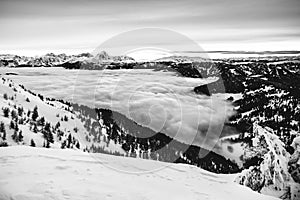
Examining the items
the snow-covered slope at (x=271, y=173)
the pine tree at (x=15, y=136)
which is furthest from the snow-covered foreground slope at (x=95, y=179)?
the snow-covered slope at (x=271, y=173)

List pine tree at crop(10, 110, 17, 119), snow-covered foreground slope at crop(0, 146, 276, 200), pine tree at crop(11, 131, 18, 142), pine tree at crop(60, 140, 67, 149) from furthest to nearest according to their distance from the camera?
pine tree at crop(10, 110, 17, 119), pine tree at crop(60, 140, 67, 149), pine tree at crop(11, 131, 18, 142), snow-covered foreground slope at crop(0, 146, 276, 200)

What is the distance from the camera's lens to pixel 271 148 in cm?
1179

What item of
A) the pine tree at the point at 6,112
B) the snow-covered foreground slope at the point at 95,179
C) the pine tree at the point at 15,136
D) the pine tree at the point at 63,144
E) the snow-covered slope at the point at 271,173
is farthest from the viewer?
the snow-covered slope at the point at 271,173

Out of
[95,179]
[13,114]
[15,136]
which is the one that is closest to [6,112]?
[13,114]

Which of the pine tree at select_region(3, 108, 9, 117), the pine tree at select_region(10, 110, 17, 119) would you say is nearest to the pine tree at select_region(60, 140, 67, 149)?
the pine tree at select_region(10, 110, 17, 119)

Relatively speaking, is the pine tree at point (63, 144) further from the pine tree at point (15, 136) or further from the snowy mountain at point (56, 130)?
the pine tree at point (15, 136)

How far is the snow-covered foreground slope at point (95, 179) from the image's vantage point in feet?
19.6

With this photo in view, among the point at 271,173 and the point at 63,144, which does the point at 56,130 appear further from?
the point at 271,173

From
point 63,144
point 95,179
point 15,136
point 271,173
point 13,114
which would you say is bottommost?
point 271,173

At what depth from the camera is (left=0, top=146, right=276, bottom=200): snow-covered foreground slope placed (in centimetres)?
596

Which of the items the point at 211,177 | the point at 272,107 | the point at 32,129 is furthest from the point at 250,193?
the point at 272,107

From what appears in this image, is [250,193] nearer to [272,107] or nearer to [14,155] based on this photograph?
[14,155]

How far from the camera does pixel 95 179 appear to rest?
22.1ft

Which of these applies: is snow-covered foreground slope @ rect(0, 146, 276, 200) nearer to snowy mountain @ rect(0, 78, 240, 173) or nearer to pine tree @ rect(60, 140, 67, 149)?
snowy mountain @ rect(0, 78, 240, 173)
